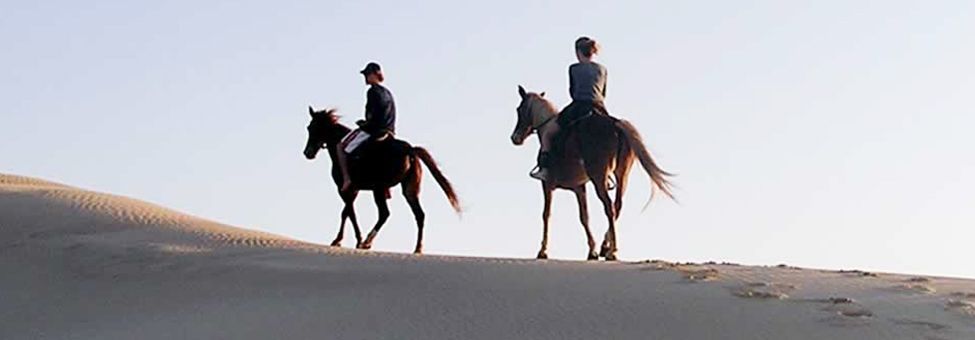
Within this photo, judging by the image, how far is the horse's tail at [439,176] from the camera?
18.6m

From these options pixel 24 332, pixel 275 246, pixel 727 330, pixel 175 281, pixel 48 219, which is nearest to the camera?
pixel 727 330

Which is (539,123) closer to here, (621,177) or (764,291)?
(621,177)

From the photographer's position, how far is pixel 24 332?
14.7 m

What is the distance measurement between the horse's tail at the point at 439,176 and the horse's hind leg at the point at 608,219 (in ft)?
7.77

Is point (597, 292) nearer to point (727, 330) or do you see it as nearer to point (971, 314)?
point (727, 330)

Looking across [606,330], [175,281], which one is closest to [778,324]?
[606,330]

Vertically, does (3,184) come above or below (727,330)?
above

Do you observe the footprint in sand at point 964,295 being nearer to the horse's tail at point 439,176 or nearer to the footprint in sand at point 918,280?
the footprint in sand at point 918,280

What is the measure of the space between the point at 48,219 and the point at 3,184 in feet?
16.3

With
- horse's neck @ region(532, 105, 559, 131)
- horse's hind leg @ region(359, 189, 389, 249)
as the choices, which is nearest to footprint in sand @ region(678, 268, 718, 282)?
horse's neck @ region(532, 105, 559, 131)

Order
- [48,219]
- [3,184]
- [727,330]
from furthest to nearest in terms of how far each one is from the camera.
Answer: [3,184]
[48,219]
[727,330]

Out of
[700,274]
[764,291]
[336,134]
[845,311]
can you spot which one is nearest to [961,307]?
[845,311]

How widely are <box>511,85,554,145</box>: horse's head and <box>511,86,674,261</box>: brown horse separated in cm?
25

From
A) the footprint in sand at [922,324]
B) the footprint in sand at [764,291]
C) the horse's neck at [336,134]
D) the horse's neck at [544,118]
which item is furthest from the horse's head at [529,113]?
the footprint in sand at [922,324]
